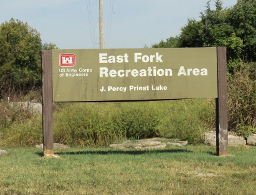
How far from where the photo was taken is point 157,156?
10289mm

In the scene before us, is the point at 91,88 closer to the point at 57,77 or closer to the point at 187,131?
the point at 57,77

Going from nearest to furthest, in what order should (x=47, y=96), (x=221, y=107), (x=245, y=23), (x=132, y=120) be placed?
(x=47, y=96) → (x=221, y=107) → (x=132, y=120) → (x=245, y=23)

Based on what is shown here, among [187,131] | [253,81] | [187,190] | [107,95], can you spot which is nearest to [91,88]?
[107,95]

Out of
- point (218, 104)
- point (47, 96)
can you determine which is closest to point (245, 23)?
point (218, 104)

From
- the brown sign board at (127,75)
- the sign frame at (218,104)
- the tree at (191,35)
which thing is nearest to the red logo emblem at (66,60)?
the brown sign board at (127,75)

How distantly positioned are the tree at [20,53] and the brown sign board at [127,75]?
31343 mm

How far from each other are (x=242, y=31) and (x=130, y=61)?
26.4 metres

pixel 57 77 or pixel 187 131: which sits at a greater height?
pixel 57 77

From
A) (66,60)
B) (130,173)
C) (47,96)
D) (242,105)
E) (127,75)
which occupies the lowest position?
(130,173)

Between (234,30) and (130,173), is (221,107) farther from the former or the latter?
(234,30)

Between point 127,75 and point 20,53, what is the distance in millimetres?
38174

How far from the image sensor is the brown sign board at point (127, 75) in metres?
10.2

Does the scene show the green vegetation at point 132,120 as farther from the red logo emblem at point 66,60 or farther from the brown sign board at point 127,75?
the red logo emblem at point 66,60

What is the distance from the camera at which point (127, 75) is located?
33.8ft
